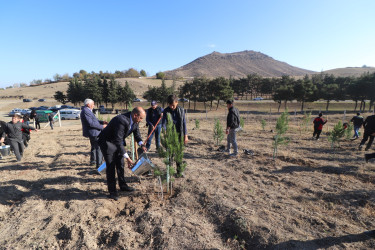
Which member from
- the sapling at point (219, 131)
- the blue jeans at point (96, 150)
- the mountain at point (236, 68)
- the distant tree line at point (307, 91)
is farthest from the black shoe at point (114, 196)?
the mountain at point (236, 68)

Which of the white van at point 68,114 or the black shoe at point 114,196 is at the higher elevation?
the black shoe at point 114,196

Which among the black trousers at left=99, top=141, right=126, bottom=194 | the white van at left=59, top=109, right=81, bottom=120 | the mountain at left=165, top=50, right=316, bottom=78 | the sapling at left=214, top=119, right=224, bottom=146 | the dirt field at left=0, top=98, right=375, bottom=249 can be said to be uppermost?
the mountain at left=165, top=50, right=316, bottom=78

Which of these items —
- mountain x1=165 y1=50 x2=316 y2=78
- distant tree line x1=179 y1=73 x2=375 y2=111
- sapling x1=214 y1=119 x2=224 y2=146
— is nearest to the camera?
sapling x1=214 y1=119 x2=224 y2=146

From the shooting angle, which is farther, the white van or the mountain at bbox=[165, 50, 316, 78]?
the mountain at bbox=[165, 50, 316, 78]

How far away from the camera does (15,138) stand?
579 centimetres

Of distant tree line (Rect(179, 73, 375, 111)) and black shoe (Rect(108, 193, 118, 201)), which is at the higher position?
distant tree line (Rect(179, 73, 375, 111))

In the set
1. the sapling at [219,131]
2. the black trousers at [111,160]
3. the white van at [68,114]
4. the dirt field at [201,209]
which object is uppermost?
the black trousers at [111,160]

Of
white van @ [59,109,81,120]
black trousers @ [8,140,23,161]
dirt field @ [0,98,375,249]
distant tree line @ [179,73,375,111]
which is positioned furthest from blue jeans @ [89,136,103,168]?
distant tree line @ [179,73,375,111]

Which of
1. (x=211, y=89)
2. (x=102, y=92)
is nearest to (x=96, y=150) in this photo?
(x=211, y=89)

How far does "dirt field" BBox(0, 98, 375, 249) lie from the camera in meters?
2.62

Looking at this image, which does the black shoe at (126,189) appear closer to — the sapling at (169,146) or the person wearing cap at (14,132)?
the sapling at (169,146)

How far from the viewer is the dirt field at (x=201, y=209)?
2.62 m

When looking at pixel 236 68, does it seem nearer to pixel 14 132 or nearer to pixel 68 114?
pixel 68 114

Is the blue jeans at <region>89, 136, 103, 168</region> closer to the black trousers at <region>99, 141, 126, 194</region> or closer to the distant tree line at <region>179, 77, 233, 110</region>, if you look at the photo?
the black trousers at <region>99, 141, 126, 194</region>
